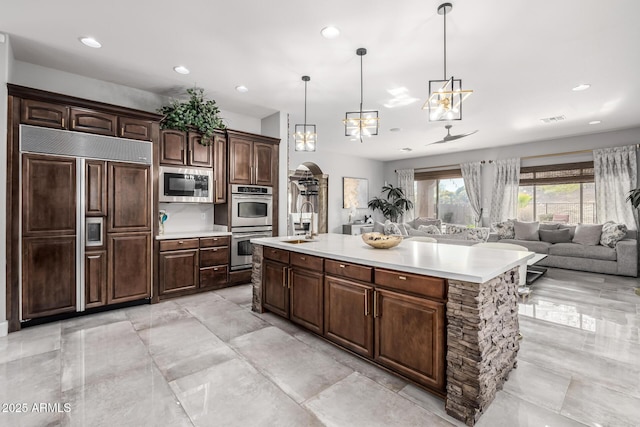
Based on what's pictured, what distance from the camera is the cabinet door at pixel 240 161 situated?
4.55m

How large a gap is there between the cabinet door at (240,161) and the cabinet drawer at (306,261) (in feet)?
7.03

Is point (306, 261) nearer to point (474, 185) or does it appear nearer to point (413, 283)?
point (413, 283)

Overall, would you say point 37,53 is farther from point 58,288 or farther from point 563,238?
point 563,238

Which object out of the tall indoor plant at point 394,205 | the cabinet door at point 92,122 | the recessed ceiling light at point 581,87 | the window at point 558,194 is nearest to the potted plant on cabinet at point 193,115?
the cabinet door at point 92,122

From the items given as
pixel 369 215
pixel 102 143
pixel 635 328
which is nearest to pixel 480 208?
pixel 369 215

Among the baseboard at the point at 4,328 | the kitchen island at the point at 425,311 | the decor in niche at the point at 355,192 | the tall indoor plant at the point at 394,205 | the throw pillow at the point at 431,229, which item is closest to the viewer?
the kitchen island at the point at 425,311

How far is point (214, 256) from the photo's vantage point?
4.36 meters

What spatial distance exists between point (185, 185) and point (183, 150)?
0.49 meters

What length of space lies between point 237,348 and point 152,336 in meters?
0.92

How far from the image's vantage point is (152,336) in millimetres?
2871

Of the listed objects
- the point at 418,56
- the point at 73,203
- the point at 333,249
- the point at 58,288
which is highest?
the point at 418,56

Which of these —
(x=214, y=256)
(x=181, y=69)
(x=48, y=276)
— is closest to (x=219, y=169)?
(x=214, y=256)

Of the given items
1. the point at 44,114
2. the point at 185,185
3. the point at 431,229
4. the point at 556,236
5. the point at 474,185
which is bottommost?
the point at 556,236

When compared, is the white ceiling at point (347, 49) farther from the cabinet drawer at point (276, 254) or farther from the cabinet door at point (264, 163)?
the cabinet drawer at point (276, 254)
